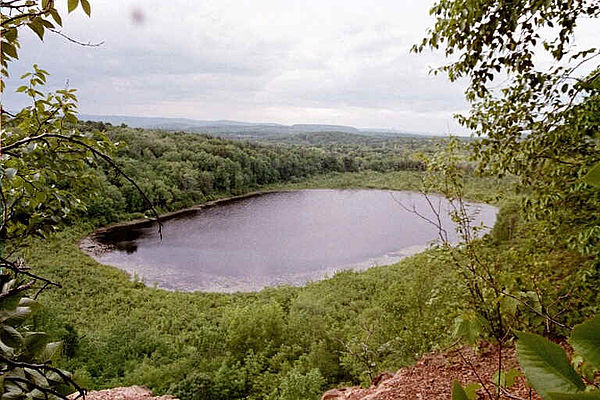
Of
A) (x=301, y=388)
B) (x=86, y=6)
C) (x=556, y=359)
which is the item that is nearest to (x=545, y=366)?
(x=556, y=359)

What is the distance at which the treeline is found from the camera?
2833cm

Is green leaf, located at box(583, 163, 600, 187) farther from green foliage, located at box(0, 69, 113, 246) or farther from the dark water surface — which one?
the dark water surface

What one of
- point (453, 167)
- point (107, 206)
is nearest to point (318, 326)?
point (453, 167)

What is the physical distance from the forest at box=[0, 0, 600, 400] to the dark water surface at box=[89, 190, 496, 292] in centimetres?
230

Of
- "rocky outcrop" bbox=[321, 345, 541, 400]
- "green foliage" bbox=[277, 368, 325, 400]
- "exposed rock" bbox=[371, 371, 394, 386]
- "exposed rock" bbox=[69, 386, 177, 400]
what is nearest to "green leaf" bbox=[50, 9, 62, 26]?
"rocky outcrop" bbox=[321, 345, 541, 400]

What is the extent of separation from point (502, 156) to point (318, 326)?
8.16 metres

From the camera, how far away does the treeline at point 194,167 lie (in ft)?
92.9

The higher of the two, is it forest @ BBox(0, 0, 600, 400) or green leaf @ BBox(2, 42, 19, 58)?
green leaf @ BBox(2, 42, 19, 58)

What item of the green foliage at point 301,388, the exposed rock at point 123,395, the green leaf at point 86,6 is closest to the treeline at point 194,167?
the green foliage at point 301,388

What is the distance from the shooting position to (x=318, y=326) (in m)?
10.1

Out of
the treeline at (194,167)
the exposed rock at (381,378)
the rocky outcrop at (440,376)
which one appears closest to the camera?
the rocky outcrop at (440,376)

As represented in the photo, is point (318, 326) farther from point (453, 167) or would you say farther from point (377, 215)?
point (377, 215)

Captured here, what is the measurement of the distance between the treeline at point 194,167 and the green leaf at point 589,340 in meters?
25.1

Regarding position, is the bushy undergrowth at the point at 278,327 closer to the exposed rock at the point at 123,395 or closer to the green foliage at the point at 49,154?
the exposed rock at the point at 123,395
